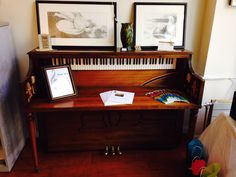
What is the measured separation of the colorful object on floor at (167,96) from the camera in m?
1.79

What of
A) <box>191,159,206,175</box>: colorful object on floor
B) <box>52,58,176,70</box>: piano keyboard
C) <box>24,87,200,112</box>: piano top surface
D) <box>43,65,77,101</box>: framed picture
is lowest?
<box>191,159,206,175</box>: colorful object on floor

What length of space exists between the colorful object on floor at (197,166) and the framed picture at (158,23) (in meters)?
1.05

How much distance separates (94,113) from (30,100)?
0.61 meters

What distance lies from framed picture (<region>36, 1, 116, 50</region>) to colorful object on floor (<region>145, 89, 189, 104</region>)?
589 mm

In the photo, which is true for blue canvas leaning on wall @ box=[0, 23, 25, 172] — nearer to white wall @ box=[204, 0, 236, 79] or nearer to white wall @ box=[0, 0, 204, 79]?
white wall @ box=[0, 0, 204, 79]

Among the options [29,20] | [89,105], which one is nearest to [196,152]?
[89,105]

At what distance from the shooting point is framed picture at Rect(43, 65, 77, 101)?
178cm

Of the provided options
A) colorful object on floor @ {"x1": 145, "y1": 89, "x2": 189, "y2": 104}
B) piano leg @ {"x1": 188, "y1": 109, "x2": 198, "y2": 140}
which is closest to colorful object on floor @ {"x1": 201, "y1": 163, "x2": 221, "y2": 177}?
piano leg @ {"x1": 188, "y1": 109, "x2": 198, "y2": 140}

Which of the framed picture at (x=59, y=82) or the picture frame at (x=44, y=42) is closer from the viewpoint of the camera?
the framed picture at (x=59, y=82)

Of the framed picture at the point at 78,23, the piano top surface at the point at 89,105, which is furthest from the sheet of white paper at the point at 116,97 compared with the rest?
the framed picture at the point at 78,23

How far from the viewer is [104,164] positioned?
2049 millimetres

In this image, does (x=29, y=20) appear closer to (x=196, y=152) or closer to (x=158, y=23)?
(x=158, y=23)

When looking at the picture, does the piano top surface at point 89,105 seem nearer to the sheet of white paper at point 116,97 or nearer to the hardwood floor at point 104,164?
the sheet of white paper at point 116,97

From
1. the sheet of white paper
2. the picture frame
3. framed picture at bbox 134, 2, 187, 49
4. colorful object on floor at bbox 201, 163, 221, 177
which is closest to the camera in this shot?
colorful object on floor at bbox 201, 163, 221, 177
